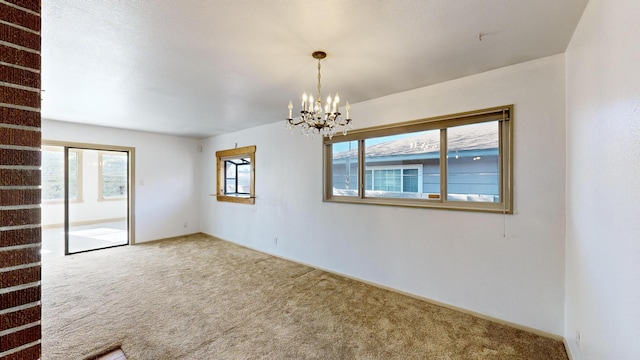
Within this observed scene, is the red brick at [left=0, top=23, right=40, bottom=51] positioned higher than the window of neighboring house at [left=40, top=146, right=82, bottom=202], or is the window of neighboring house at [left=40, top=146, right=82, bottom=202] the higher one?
the red brick at [left=0, top=23, right=40, bottom=51]

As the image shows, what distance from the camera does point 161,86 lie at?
2998 millimetres

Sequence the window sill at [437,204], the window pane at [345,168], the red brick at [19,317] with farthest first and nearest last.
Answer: the window pane at [345,168], the window sill at [437,204], the red brick at [19,317]

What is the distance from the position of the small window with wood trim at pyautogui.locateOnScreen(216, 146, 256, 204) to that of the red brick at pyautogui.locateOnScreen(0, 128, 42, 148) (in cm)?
424

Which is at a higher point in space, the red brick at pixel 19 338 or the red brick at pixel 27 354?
the red brick at pixel 19 338

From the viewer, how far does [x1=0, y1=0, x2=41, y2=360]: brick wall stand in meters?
0.93

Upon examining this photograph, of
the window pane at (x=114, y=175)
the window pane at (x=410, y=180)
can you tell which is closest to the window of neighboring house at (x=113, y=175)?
the window pane at (x=114, y=175)

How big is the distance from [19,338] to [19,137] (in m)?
0.74

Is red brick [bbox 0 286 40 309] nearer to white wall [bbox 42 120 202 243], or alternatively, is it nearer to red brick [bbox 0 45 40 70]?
red brick [bbox 0 45 40 70]

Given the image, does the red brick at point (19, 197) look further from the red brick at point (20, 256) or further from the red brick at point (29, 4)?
the red brick at point (29, 4)

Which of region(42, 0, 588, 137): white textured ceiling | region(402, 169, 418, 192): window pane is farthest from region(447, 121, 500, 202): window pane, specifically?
region(42, 0, 588, 137): white textured ceiling

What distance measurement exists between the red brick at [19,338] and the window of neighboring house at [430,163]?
3068mm

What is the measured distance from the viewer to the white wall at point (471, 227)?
2.33m

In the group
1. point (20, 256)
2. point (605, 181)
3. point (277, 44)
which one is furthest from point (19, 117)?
point (605, 181)

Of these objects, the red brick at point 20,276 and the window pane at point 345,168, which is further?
the window pane at point 345,168
